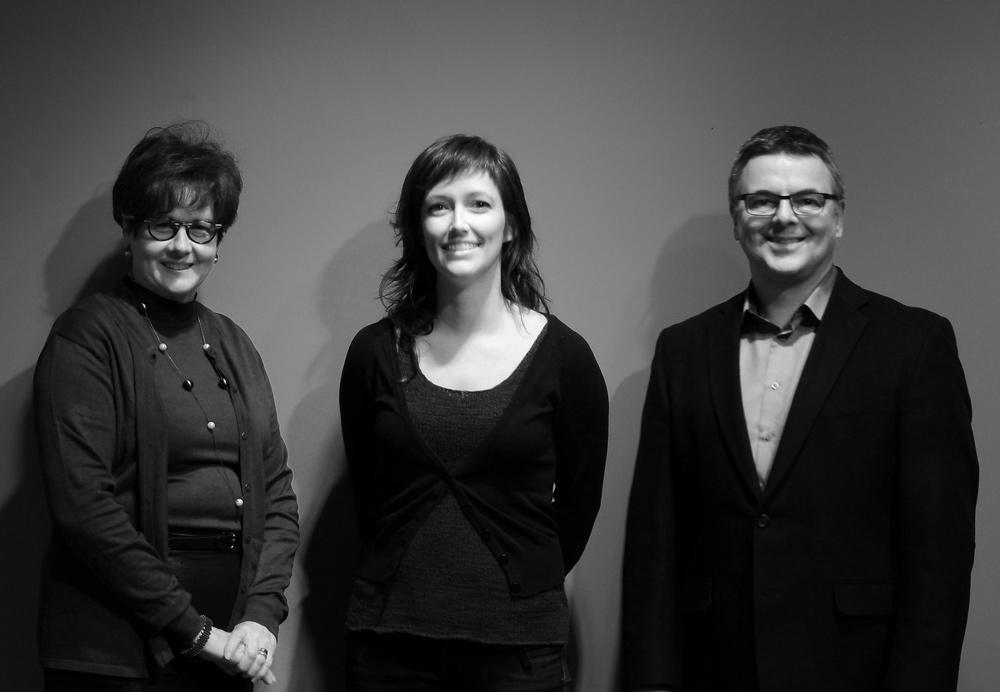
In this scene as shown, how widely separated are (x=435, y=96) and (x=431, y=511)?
105 centimetres

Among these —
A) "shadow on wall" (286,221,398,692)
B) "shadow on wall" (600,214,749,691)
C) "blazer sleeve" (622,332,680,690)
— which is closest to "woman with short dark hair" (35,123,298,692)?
"shadow on wall" (286,221,398,692)

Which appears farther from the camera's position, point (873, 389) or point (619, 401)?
point (619, 401)

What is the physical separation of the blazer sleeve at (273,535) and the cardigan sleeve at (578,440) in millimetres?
561

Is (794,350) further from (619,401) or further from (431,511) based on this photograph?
(431,511)

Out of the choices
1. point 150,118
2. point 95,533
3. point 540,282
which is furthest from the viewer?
point 150,118

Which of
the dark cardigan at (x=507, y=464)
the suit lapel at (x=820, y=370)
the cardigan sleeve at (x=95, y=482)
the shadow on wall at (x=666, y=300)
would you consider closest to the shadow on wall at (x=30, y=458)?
the cardigan sleeve at (x=95, y=482)

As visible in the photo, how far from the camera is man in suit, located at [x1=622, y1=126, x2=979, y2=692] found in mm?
2055

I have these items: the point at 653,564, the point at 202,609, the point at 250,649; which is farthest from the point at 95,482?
the point at 653,564

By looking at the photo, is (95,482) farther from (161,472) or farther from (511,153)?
(511,153)

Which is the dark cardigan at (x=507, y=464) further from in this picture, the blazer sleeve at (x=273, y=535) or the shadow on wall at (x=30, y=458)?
the shadow on wall at (x=30, y=458)

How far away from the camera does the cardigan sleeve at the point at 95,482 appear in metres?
1.96

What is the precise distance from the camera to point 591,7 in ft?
8.79

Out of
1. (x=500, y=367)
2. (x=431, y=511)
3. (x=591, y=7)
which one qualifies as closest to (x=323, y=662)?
(x=431, y=511)

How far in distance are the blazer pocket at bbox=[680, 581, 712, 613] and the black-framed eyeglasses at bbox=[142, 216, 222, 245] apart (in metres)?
1.16
